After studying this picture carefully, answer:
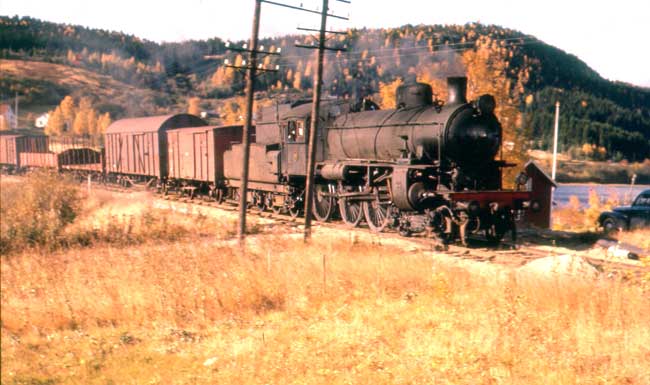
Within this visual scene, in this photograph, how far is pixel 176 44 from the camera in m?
137

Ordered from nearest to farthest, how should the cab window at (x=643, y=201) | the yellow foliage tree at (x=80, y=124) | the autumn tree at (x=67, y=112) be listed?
the cab window at (x=643, y=201), the autumn tree at (x=67, y=112), the yellow foliage tree at (x=80, y=124)

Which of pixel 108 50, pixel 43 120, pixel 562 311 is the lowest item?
pixel 562 311

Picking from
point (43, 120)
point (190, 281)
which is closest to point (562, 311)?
point (190, 281)

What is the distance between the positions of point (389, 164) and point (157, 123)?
63.3ft

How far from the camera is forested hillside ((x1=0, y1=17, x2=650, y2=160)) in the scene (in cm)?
3012

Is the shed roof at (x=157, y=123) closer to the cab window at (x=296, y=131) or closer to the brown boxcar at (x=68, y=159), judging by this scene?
the brown boxcar at (x=68, y=159)

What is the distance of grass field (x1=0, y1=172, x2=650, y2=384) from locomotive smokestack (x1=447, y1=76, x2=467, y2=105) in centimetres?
478

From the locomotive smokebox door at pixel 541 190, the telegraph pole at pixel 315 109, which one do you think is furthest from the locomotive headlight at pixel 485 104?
the locomotive smokebox door at pixel 541 190

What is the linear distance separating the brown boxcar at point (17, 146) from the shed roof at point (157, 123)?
7.63 m

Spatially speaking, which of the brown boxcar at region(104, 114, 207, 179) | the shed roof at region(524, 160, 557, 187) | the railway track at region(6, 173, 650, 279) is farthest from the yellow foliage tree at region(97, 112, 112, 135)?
the railway track at region(6, 173, 650, 279)

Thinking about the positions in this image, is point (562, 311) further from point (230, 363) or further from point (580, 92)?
point (580, 92)

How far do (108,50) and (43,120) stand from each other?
3612 inches

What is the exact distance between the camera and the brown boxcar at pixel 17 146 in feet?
130

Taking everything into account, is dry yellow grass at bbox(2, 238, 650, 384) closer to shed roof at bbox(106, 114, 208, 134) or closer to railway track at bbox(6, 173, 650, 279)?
railway track at bbox(6, 173, 650, 279)
